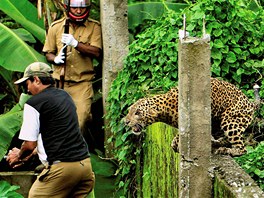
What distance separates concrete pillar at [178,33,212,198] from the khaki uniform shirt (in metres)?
4.78

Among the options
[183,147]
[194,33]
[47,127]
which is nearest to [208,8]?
[194,33]

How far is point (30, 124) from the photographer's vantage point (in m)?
7.93

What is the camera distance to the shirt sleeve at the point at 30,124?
7.92 meters

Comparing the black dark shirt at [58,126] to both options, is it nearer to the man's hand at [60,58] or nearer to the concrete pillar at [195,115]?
the concrete pillar at [195,115]

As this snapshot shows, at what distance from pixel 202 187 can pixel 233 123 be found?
1449 millimetres

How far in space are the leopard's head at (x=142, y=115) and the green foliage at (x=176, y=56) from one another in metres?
0.78

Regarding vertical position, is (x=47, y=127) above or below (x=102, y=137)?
above

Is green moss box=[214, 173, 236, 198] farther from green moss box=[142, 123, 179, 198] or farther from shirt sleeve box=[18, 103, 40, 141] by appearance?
shirt sleeve box=[18, 103, 40, 141]

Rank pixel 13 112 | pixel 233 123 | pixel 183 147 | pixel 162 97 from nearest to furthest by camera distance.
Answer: pixel 183 147
pixel 233 123
pixel 162 97
pixel 13 112

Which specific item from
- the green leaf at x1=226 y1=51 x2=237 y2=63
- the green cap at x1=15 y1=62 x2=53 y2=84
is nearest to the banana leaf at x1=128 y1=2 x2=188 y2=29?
the green leaf at x1=226 y1=51 x2=237 y2=63

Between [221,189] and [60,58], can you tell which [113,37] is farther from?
[221,189]

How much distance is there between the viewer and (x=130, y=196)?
10125mm

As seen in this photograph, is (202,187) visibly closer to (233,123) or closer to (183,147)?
(183,147)

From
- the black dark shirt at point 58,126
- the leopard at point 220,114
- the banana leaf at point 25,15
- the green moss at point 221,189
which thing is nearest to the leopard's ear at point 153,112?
the leopard at point 220,114
